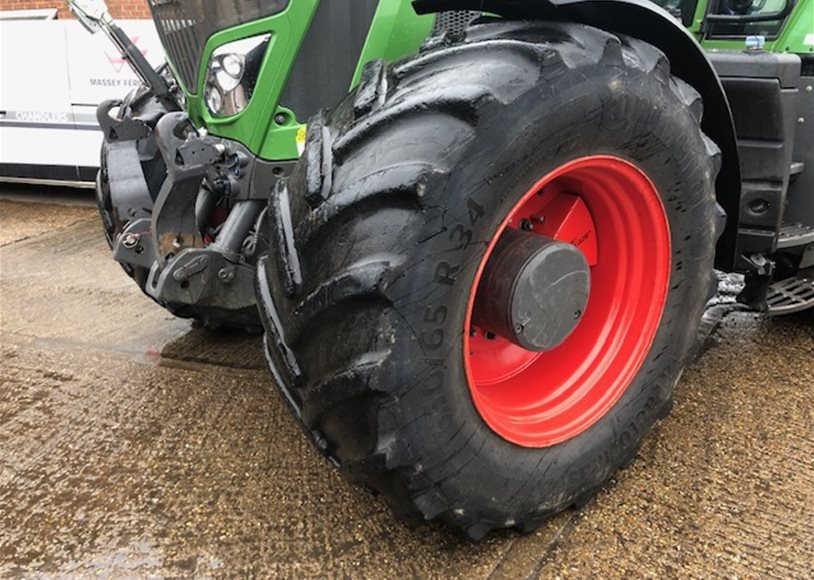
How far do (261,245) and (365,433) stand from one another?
98cm

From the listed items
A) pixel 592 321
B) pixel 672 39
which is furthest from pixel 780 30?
pixel 592 321

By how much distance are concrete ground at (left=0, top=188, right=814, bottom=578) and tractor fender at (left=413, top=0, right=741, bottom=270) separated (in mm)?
674

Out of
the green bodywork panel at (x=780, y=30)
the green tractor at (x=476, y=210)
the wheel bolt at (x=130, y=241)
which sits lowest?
the wheel bolt at (x=130, y=241)

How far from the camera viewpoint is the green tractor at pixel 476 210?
5.44ft

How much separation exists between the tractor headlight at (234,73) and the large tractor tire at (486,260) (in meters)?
0.54

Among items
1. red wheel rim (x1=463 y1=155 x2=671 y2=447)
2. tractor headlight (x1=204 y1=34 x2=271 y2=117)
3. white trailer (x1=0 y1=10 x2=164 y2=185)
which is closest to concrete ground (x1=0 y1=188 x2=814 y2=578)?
red wheel rim (x1=463 y1=155 x2=671 y2=447)

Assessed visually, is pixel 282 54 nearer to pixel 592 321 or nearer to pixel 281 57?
pixel 281 57

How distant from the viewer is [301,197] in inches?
69.7

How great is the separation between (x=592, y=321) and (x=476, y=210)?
840mm

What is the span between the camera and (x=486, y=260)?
1.85m

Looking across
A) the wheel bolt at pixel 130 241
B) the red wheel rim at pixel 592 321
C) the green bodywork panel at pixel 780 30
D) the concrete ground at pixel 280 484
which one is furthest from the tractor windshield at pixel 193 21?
the green bodywork panel at pixel 780 30

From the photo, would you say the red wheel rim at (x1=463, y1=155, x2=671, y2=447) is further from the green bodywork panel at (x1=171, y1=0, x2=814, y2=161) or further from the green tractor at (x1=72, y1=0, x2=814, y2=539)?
the green bodywork panel at (x1=171, y1=0, x2=814, y2=161)

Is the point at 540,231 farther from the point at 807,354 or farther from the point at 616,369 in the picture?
the point at 807,354

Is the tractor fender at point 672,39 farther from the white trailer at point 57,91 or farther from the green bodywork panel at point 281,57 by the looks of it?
the white trailer at point 57,91
